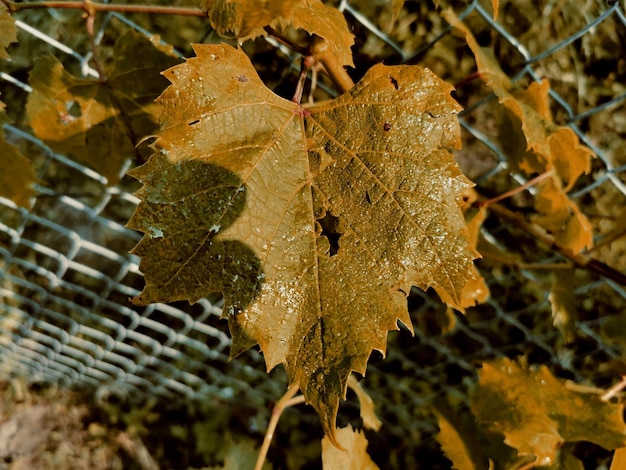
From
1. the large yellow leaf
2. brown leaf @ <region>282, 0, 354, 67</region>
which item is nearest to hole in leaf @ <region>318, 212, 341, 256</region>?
the large yellow leaf

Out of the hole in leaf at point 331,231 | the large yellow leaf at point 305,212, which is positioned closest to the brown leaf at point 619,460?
the large yellow leaf at point 305,212

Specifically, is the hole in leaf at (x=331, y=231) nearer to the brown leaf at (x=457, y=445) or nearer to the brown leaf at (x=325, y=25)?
the brown leaf at (x=325, y=25)

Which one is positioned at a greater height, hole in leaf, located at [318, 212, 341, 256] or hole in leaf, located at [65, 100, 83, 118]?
hole in leaf, located at [318, 212, 341, 256]

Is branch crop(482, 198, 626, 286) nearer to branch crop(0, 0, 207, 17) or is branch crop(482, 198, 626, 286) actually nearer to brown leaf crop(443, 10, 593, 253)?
brown leaf crop(443, 10, 593, 253)

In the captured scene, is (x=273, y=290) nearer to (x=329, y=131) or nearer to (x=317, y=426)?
(x=329, y=131)

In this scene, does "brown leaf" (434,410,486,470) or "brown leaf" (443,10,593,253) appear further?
"brown leaf" (434,410,486,470)

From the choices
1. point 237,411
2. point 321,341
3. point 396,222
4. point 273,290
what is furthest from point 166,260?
point 237,411
